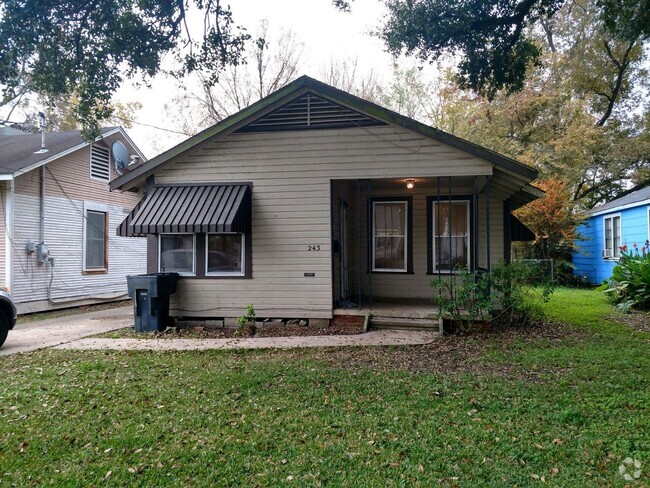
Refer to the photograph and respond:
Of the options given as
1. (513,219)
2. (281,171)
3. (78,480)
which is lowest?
(78,480)

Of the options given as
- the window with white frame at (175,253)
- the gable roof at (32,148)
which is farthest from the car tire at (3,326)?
the gable roof at (32,148)

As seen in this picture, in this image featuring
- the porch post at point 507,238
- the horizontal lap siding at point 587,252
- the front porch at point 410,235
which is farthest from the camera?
the horizontal lap siding at point 587,252

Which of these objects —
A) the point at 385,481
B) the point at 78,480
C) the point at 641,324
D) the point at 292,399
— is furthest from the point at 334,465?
the point at 641,324

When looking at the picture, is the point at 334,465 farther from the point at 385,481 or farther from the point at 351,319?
the point at 351,319

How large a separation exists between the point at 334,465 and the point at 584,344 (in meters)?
5.41

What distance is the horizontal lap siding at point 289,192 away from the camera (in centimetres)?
822

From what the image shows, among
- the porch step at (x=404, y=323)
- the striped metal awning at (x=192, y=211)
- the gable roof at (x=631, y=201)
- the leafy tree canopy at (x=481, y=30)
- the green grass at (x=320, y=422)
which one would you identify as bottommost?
the green grass at (x=320, y=422)

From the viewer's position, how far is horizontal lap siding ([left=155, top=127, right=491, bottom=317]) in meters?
8.22

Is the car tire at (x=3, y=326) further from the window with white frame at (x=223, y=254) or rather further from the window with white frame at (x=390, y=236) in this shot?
the window with white frame at (x=390, y=236)

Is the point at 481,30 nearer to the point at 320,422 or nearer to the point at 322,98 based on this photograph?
the point at 322,98

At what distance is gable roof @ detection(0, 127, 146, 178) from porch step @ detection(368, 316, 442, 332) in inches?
295

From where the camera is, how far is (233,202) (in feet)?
26.9

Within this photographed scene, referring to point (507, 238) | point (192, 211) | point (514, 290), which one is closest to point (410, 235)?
point (507, 238)

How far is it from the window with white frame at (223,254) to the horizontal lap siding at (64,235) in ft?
18.4
